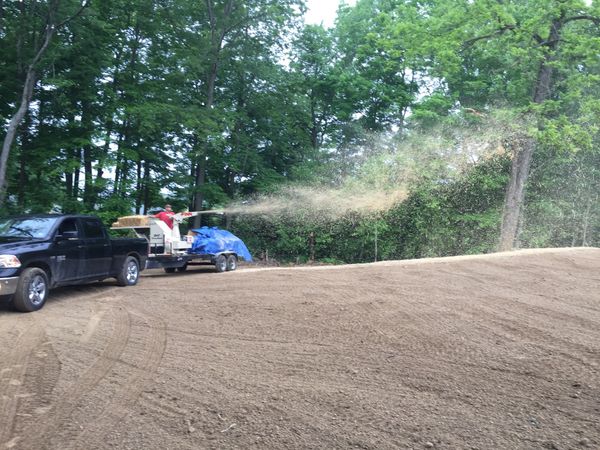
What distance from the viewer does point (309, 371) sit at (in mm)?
4867

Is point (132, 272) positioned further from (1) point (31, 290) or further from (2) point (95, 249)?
(1) point (31, 290)

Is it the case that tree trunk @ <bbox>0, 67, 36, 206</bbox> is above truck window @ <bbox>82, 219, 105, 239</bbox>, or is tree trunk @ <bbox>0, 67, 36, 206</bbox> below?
above

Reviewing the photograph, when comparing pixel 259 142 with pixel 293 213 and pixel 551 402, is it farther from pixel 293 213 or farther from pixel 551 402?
pixel 551 402

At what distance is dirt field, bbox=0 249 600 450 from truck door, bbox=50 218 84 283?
0.59m

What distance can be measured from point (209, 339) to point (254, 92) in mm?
21859

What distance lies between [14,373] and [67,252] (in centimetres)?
469

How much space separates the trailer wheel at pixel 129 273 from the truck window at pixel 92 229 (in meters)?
0.99

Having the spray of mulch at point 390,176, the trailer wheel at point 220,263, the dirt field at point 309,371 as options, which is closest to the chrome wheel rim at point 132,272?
the dirt field at point 309,371

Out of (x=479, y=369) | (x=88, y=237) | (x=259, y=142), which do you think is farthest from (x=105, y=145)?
(x=479, y=369)

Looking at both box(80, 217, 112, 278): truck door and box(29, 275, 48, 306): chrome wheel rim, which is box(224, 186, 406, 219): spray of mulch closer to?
box(80, 217, 112, 278): truck door

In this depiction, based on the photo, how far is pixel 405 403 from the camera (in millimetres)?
4027

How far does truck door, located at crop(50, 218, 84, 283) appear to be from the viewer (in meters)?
8.86

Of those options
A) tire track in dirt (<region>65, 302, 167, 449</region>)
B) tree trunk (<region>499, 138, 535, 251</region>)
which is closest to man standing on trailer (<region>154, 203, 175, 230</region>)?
tire track in dirt (<region>65, 302, 167, 449</region>)

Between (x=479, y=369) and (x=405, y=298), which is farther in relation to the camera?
(x=405, y=298)
